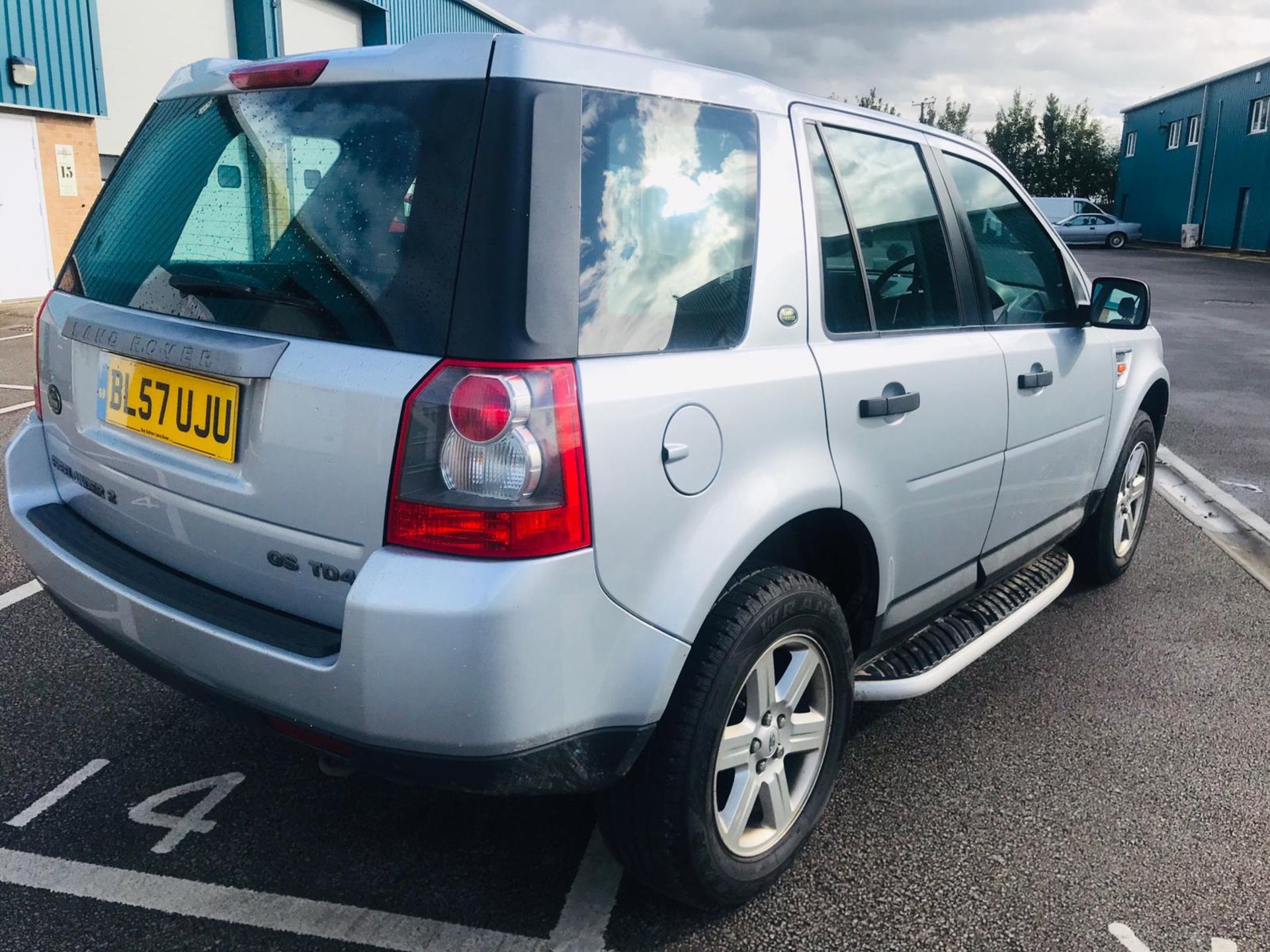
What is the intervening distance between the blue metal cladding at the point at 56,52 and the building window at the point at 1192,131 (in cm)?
4029

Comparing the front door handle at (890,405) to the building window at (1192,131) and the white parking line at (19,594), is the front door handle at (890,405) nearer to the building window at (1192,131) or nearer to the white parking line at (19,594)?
the white parking line at (19,594)

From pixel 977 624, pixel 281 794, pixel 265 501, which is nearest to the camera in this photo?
pixel 265 501

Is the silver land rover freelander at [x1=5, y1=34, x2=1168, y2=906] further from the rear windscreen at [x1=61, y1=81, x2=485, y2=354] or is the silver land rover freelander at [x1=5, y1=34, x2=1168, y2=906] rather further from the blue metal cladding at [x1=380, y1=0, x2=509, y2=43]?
the blue metal cladding at [x1=380, y1=0, x2=509, y2=43]

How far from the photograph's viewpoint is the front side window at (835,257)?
259 cm

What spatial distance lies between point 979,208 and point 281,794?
8.79 feet

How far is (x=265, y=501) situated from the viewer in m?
2.10

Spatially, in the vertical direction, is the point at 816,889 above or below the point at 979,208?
below

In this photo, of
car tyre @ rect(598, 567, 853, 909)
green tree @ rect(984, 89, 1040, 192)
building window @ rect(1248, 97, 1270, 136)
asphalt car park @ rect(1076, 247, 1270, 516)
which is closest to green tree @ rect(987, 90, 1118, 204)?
green tree @ rect(984, 89, 1040, 192)

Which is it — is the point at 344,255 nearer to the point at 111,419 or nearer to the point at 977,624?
the point at 111,419

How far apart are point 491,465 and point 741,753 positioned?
91 cm

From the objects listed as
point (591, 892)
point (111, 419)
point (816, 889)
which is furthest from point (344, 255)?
point (816, 889)

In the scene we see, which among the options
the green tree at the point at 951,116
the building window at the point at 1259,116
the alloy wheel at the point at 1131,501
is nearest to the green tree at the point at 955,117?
the green tree at the point at 951,116

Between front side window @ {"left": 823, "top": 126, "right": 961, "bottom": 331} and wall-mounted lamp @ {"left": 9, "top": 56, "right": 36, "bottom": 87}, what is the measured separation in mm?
16261

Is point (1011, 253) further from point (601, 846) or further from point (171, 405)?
point (171, 405)
